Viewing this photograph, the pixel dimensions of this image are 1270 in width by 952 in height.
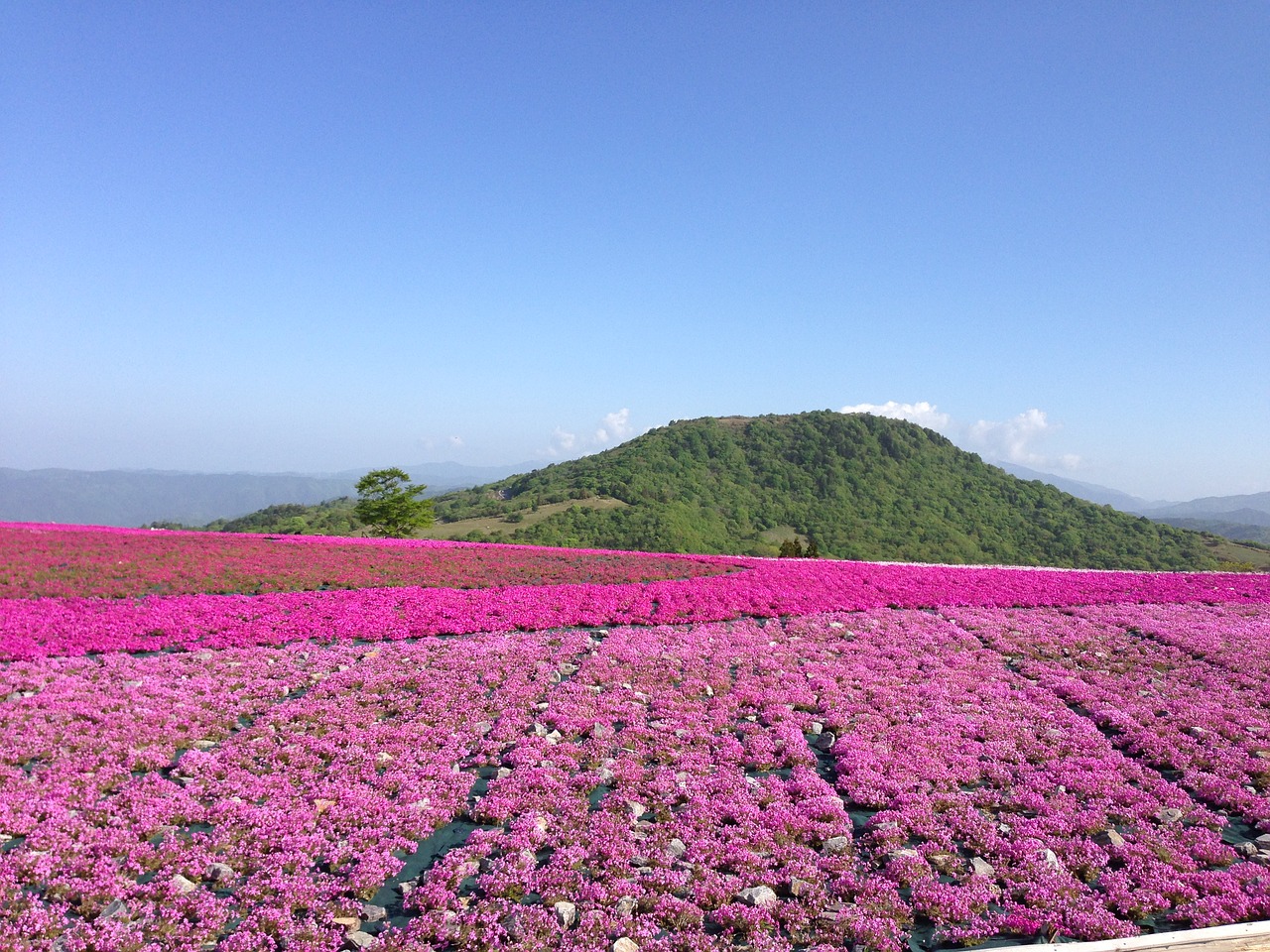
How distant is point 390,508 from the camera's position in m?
61.6

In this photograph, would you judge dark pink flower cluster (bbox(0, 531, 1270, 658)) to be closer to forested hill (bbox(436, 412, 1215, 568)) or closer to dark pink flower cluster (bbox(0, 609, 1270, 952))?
dark pink flower cluster (bbox(0, 609, 1270, 952))

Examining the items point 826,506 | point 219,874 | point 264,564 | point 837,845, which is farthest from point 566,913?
point 826,506

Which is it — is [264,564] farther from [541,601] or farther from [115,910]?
[115,910]

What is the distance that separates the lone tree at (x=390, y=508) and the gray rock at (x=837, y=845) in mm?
57400

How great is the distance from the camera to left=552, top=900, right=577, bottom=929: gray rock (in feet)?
19.8

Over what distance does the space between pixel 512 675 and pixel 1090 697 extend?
12001 millimetres

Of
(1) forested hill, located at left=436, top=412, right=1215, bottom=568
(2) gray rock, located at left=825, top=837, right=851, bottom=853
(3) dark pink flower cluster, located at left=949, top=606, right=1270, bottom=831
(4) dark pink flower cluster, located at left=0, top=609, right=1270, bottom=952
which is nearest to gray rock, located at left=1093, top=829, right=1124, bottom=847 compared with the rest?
(4) dark pink flower cluster, located at left=0, top=609, right=1270, bottom=952

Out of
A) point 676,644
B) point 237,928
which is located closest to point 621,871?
point 237,928

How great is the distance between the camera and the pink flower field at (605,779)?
6145 millimetres

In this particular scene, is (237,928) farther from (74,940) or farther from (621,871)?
(621,871)

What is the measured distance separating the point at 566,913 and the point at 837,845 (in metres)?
3.35

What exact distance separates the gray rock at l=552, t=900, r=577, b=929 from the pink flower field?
0.17 feet

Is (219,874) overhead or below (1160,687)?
overhead

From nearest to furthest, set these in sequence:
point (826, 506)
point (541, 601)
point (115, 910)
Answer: point (115, 910)
point (541, 601)
point (826, 506)
